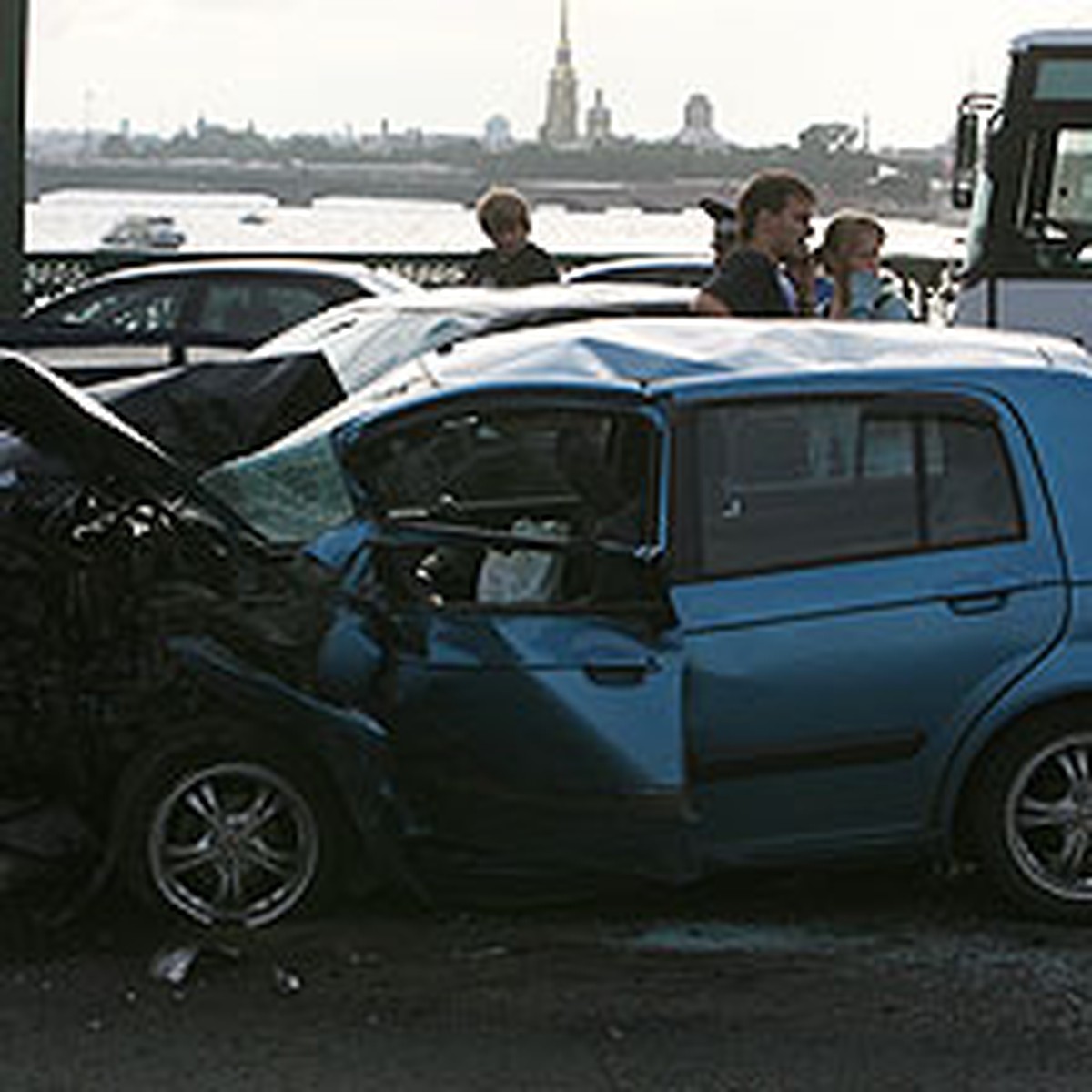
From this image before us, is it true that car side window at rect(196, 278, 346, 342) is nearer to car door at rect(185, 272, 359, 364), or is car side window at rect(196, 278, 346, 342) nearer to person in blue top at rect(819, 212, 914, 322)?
car door at rect(185, 272, 359, 364)

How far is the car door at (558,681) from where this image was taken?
6090 millimetres

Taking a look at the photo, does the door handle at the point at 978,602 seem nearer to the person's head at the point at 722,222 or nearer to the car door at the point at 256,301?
the person's head at the point at 722,222

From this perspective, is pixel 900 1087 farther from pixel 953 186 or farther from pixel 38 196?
pixel 38 196

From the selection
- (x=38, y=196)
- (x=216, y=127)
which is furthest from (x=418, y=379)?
(x=216, y=127)

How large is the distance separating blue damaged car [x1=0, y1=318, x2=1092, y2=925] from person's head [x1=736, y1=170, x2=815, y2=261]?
2.50 metres

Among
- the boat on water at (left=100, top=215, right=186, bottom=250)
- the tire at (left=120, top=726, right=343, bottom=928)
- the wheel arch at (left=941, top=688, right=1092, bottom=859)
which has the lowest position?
the boat on water at (left=100, top=215, right=186, bottom=250)

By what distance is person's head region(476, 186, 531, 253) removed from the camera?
12289 millimetres

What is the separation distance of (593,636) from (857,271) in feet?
14.1

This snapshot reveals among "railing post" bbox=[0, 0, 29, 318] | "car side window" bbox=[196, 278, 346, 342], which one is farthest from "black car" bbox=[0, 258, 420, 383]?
"railing post" bbox=[0, 0, 29, 318]

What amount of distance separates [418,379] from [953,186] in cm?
901

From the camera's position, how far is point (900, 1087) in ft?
17.3

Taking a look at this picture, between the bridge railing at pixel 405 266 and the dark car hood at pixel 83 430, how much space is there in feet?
43.3

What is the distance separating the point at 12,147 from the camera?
16.5 m

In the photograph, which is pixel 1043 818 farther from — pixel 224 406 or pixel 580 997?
pixel 224 406
